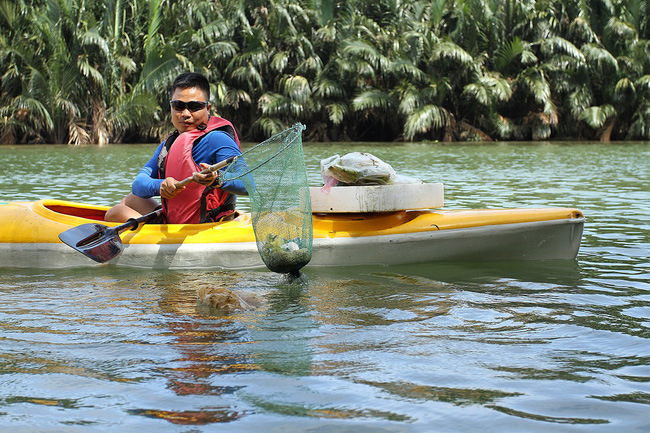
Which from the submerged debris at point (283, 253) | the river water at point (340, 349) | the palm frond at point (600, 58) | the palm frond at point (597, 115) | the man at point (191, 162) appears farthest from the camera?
the palm frond at point (600, 58)

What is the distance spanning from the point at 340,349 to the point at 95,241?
2732 millimetres

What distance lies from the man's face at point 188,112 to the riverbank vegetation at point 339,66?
1798 centimetres

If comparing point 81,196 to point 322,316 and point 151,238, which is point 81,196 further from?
point 322,316

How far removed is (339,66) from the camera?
26.1m

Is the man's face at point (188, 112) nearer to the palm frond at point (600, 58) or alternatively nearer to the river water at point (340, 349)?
the river water at point (340, 349)

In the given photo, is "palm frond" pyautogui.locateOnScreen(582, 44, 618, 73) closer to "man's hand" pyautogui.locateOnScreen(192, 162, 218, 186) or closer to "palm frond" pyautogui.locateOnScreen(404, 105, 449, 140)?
"palm frond" pyautogui.locateOnScreen(404, 105, 449, 140)

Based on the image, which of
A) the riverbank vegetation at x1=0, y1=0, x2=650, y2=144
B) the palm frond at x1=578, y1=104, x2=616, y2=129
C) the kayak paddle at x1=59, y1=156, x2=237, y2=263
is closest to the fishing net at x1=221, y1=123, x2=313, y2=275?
the kayak paddle at x1=59, y1=156, x2=237, y2=263

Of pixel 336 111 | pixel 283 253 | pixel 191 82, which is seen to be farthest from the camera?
pixel 336 111

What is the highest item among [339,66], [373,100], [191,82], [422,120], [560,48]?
[560,48]

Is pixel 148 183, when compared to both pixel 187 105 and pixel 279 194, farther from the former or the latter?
pixel 279 194

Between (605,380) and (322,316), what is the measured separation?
1576 mm

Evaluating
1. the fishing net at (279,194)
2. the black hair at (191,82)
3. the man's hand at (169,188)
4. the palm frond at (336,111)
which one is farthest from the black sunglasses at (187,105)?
→ the palm frond at (336,111)

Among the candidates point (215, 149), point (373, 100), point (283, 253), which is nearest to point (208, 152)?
point (215, 149)

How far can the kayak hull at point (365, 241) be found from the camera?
18.5 feet
